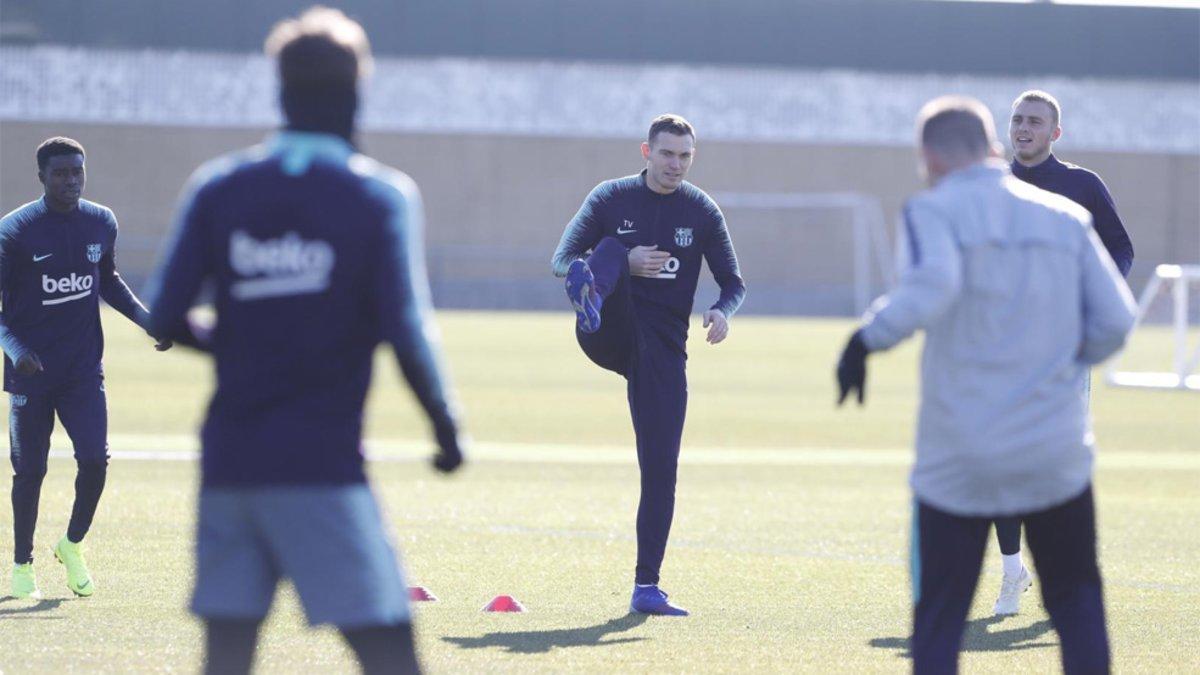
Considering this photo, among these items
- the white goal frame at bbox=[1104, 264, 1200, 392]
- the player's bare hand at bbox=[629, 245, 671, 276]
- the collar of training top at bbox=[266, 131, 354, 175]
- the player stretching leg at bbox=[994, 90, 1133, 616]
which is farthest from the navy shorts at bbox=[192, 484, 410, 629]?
the white goal frame at bbox=[1104, 264, 1200, 392]

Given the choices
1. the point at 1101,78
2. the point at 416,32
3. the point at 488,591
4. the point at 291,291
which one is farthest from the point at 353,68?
the point at 1101,78

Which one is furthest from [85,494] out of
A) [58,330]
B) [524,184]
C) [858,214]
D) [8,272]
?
[858,214]

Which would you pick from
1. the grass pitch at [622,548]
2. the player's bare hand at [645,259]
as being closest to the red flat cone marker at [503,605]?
the grass pitch at [622,548]

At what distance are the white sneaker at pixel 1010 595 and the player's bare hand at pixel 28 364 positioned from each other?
4.39 m

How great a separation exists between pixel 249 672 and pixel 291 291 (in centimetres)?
88

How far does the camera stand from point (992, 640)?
25.0 feet

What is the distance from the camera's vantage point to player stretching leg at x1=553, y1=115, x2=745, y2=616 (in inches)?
322

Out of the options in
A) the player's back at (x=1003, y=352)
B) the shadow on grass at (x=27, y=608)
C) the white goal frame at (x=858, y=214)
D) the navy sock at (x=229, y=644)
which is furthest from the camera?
the white goal frame at (x=858, y=214)

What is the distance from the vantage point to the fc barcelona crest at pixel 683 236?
8.42 metres

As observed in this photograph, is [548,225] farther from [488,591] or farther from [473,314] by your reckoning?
[488,591]

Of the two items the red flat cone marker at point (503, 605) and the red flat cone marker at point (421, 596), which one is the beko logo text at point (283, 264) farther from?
the red flat cone marker at point (421, 596)

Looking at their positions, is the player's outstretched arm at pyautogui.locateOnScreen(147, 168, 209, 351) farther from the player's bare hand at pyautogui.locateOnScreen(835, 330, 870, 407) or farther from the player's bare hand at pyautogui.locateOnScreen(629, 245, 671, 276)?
the player's bare hand at pyautogui.locateOnScreen(629, 245, 671, 276)

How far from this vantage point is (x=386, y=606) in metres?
4.06

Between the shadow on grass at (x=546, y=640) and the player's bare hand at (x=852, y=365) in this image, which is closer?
the player's bare hand at (x=852, y=365)
